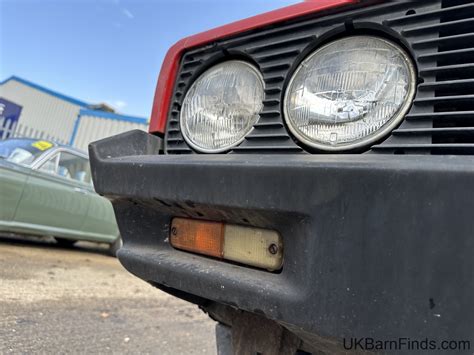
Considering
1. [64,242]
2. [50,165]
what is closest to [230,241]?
[50,165]

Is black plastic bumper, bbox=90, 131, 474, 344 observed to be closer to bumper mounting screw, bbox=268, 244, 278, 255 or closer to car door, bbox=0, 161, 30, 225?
bumper mounting screw, bbox=268, 244, 278, 255

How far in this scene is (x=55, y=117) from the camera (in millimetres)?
18656

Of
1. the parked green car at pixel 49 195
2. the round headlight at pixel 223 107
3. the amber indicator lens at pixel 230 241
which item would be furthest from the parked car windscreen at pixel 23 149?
the amber indicator lens at pixel 230 241

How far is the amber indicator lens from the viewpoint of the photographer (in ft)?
3.24

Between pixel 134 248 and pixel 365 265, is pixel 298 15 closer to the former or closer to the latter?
pixel 365 265

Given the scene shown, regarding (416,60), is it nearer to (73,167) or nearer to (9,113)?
(73,167)

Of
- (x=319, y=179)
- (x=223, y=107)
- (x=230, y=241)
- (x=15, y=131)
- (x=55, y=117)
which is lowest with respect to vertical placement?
(x=230, y=241)

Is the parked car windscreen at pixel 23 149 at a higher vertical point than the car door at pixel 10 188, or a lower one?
higher

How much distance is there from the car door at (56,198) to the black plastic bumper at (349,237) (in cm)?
480

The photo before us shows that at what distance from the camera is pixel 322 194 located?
84 centimetres

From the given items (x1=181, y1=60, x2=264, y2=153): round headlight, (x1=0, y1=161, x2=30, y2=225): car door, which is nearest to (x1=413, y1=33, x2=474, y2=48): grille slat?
(x1=181, y1=60, x2=264, y2=153): round headlight

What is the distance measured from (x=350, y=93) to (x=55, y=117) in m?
19.7

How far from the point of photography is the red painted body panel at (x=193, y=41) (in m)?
1.21

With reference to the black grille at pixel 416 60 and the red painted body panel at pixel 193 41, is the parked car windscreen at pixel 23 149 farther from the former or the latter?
the black grille at pixel 416 60
